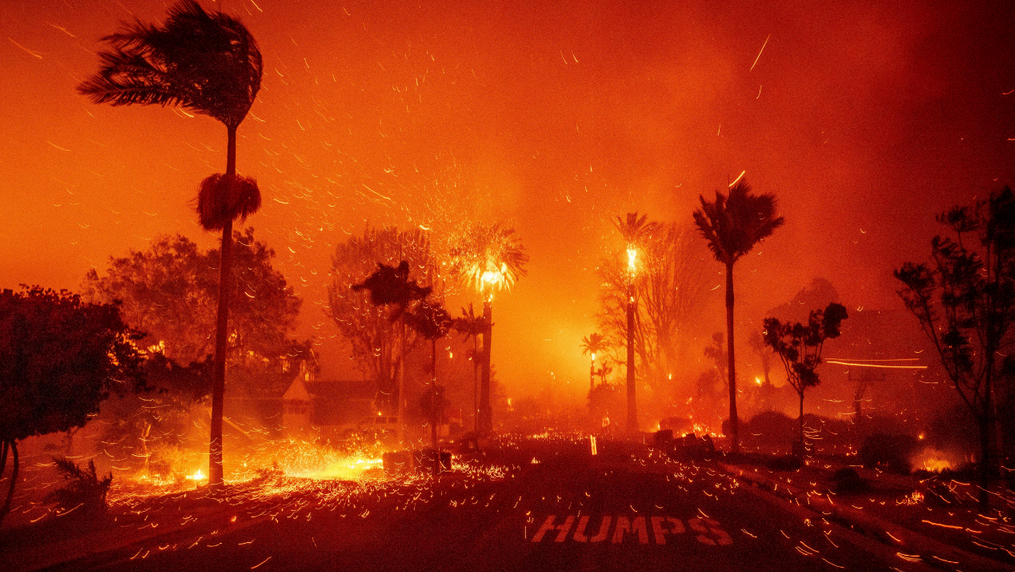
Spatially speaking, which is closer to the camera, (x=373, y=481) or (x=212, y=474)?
(x=212, y=474)

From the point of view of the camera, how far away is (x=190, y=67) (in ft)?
55.8

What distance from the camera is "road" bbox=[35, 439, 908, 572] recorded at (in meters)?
9.76

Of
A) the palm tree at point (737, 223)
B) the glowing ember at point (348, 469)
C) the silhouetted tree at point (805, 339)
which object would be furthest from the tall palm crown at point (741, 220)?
the glowing ember at point (348, 469)

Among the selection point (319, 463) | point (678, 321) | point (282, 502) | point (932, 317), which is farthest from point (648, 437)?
point (282, 502)

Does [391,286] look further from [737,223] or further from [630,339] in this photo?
[630,339]

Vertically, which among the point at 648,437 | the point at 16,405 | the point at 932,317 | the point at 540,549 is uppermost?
the point at 932,317

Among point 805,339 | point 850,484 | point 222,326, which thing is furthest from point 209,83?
point 805,339

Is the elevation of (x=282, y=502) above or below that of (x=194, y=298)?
below

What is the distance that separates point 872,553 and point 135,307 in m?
42.9

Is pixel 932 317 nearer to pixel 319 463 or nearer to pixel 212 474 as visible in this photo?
pixel 212 474

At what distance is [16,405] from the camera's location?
448 inches

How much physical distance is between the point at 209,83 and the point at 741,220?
24.4m

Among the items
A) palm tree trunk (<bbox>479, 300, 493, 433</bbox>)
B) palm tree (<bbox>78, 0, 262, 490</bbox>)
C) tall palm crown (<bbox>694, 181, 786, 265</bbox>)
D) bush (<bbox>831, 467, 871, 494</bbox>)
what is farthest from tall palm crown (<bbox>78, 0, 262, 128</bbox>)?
palm tree trunk (<bbox>479, 300, 493, 433</bbox>)

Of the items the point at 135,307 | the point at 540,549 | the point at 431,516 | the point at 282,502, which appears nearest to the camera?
the point at 540,549
